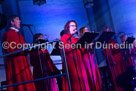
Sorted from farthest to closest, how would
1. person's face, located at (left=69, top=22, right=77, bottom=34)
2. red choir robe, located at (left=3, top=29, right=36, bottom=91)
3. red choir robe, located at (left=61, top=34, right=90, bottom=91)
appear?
1. person's face, located at (left=69, top=22, right=77, bottom=34)
2. red choir robe, located at (left=61, top=34, right=90, bottom=91)
3. red choir robe, located at (left=3, top=29, right=36, bottom=91)


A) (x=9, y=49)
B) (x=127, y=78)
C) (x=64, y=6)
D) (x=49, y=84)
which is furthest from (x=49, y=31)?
(x=127, y=78)

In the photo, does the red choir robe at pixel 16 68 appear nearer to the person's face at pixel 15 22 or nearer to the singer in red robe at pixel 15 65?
the singer in red robe at pixel 15 65

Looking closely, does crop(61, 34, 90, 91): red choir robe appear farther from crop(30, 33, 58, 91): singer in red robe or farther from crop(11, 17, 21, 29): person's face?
crop(11, 17, 21, 29): person's face

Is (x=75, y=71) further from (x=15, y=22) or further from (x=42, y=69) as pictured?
(x=15, y=22)

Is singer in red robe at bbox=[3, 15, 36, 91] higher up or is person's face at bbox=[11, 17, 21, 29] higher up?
person's face at bbox=[11, 17, 21, 29]

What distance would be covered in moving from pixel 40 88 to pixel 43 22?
9.96 ft

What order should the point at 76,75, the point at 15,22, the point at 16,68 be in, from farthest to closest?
the point at 76,75 → the point at 15,22 → the point at 16,68

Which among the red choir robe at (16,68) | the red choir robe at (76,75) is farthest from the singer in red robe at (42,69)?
the red choir robe at (16,68)


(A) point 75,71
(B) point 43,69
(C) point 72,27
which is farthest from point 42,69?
(C) point 72,27

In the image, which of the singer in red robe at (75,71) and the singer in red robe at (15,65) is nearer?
the singer in red robe at (15,65)

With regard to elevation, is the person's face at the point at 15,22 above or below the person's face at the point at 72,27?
above

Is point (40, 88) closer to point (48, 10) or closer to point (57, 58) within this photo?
point (57, 58)

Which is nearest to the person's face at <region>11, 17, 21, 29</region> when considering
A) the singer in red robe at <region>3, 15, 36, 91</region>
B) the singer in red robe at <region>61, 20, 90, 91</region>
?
the singer in red robe at <region>3, 15, 36, 91</region>

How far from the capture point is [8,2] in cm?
557
